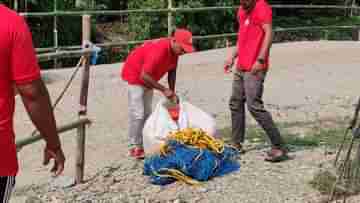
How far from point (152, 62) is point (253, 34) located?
73 centimetres

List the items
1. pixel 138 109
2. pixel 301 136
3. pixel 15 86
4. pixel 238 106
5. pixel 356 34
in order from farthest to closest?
1. pixel 356 34
2. pixel 301 136
3. pixel 138 109
4. pixel 238 106
5. pixel 15 86

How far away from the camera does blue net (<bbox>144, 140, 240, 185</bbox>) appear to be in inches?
167

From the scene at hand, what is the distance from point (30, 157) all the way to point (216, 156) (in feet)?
6.04

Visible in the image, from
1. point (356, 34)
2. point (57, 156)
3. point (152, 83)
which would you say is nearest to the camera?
point (57, 156)

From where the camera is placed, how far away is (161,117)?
4.80 meters

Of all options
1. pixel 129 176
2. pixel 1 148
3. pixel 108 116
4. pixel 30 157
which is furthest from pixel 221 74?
pixel 1 148

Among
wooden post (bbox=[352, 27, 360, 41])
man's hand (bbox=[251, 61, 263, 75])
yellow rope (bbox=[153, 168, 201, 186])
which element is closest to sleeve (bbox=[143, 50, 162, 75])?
man's hand (bbox=[251, 61, 263, 75])

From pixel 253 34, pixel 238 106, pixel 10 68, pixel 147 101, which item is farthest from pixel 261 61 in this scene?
pixel 10 68

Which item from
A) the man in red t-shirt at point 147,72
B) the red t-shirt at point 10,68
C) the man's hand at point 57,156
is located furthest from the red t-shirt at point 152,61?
the red t-shirt at point 10,68

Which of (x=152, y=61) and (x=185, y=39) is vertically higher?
(x=185, y=39)

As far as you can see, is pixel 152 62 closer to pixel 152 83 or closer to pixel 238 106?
pixel 152 83

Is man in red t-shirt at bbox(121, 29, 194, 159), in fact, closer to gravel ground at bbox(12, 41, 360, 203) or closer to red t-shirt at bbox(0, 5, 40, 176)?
gravel ground at bbox(12, 41, 360, 203)

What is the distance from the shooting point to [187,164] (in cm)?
422

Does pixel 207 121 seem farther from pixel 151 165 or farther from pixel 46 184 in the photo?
pixel 46 184
